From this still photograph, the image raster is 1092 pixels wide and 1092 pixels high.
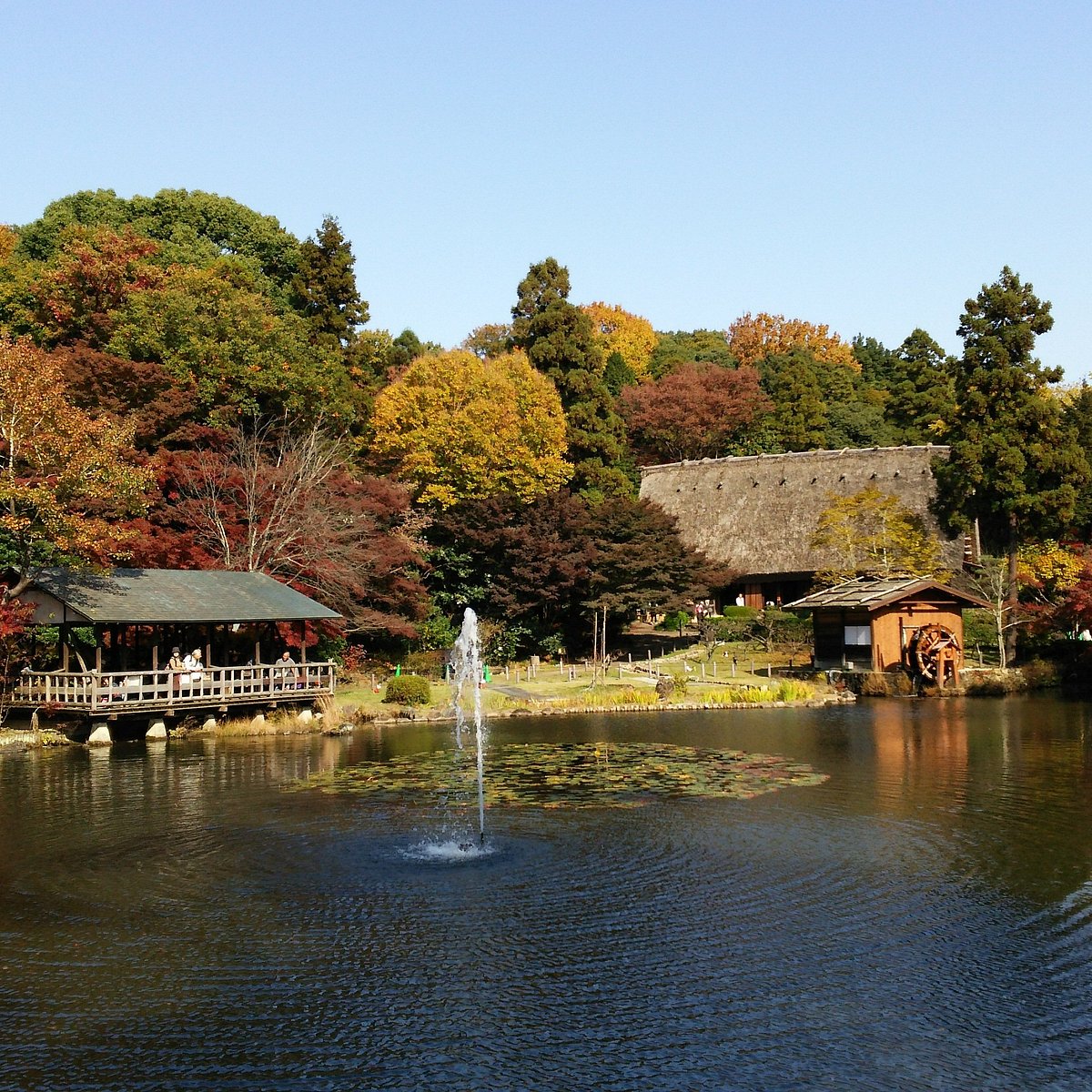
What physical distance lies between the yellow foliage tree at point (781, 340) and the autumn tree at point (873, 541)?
103 ft

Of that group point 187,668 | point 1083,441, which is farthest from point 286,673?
point 1083,441

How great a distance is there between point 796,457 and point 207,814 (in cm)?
4022

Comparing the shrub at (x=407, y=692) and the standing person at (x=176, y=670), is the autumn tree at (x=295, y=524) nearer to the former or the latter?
the shrub at (x=407, y=692)

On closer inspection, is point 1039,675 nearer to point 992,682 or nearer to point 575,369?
point 992,682

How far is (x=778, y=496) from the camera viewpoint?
49.7 m

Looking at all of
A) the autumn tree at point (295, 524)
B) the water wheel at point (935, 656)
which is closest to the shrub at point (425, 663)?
the autumn tree at point (295, 524)

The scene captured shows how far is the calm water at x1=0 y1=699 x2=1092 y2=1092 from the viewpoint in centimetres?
765

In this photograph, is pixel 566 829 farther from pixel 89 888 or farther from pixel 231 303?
pixel 231 303

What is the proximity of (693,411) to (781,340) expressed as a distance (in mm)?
20913

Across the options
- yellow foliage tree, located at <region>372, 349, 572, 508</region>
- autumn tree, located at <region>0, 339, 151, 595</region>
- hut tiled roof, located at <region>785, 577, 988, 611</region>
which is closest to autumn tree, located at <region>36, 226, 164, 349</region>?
autumn tree, located at <region>0, 339, 151, 595</region>

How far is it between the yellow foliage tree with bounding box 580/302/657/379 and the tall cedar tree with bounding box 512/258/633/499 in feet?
53.3

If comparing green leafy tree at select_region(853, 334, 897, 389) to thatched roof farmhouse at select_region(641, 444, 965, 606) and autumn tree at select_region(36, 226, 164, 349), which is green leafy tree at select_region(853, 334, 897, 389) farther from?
autumn tree at select_region(36, 226, 164, 349)

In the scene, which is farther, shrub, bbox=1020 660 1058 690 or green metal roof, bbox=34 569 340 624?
shrub, bbox=1020 660 1058 690

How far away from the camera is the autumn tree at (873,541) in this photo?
4075 cm
